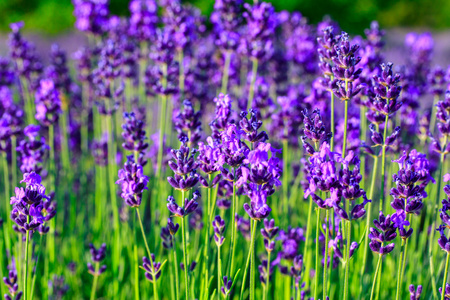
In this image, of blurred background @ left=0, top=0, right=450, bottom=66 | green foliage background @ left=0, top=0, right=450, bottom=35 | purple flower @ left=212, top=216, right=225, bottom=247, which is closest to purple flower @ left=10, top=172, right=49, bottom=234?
purple flower @ left=212, top=216, right=225, bottom=247

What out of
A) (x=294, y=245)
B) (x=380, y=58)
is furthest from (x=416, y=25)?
(x=294, y=245)

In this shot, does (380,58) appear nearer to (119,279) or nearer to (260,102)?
(260,102)

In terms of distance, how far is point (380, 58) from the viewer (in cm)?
311

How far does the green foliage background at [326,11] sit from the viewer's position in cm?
1516

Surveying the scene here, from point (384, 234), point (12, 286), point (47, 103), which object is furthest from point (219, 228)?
point (47, 103)

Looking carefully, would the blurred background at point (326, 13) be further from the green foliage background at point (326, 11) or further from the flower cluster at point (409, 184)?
the flower cluster at point (409, 184)

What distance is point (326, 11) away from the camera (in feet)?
50.9

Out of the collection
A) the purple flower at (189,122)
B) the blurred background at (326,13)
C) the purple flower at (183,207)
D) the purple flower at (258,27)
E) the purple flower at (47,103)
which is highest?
the blurred background at (326,13)

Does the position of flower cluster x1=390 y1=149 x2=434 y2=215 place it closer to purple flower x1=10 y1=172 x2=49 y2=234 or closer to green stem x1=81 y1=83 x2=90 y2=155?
purple flower x1=10 y1=172 x2=49 y2=234

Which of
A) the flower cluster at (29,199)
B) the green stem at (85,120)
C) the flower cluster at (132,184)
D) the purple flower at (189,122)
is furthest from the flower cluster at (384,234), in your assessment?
the green stem at (85,120)

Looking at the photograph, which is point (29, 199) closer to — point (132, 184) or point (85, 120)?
point (132, 184)

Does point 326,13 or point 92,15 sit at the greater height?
point 326,13

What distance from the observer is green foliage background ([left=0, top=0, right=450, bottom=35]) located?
597 inches

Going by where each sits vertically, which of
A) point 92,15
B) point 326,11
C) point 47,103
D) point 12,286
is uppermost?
point 326,11
